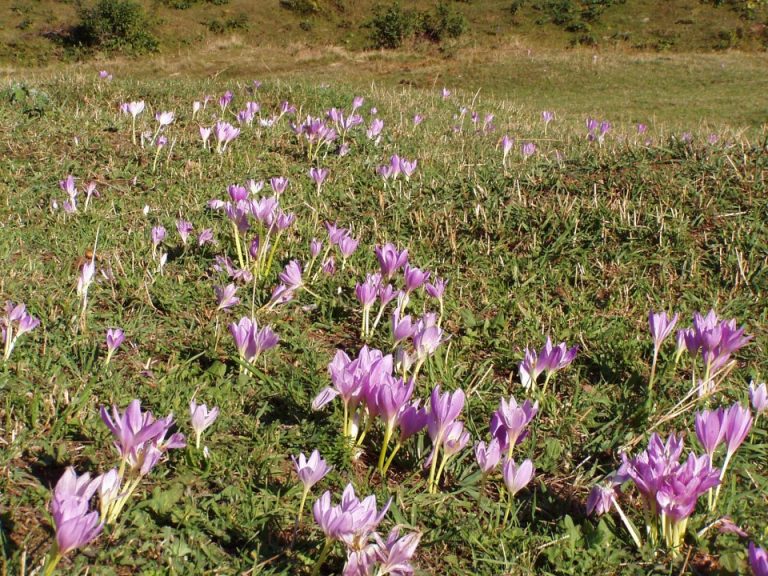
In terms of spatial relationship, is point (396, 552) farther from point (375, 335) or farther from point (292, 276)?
point (292, 276)

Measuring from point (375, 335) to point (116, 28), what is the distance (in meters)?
31.9

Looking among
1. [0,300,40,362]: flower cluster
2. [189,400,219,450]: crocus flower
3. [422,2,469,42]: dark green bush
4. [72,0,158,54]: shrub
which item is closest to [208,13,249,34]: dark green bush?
[72,0,158,54]: shrub

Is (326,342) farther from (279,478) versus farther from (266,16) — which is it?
(266,16)

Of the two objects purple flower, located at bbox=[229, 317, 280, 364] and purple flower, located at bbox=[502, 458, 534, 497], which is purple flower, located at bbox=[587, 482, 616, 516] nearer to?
purple flower, located at bbox=[502, 458, 534, 497]

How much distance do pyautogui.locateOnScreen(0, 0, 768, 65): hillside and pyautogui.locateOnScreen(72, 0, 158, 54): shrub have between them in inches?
30.6

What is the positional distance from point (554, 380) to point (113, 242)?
90.9 inches

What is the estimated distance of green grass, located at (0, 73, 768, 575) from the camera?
164cm

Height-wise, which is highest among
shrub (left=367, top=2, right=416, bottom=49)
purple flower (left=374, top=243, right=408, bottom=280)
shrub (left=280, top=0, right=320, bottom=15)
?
shrub (left=280, top=0, right=320, bottom=15)

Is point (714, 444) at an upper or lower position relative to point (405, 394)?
lower

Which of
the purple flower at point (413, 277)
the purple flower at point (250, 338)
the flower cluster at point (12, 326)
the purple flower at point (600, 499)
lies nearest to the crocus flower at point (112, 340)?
the flower cluster at point (12, 326)

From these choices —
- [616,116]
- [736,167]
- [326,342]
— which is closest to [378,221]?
[326,342]

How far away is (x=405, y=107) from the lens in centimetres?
820

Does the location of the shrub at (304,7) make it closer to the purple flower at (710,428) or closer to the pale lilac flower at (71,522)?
the purple flower at (710,428)

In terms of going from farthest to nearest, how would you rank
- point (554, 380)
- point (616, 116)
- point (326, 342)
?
point (616, 116)
point (326, 342)
point (554, 380)
